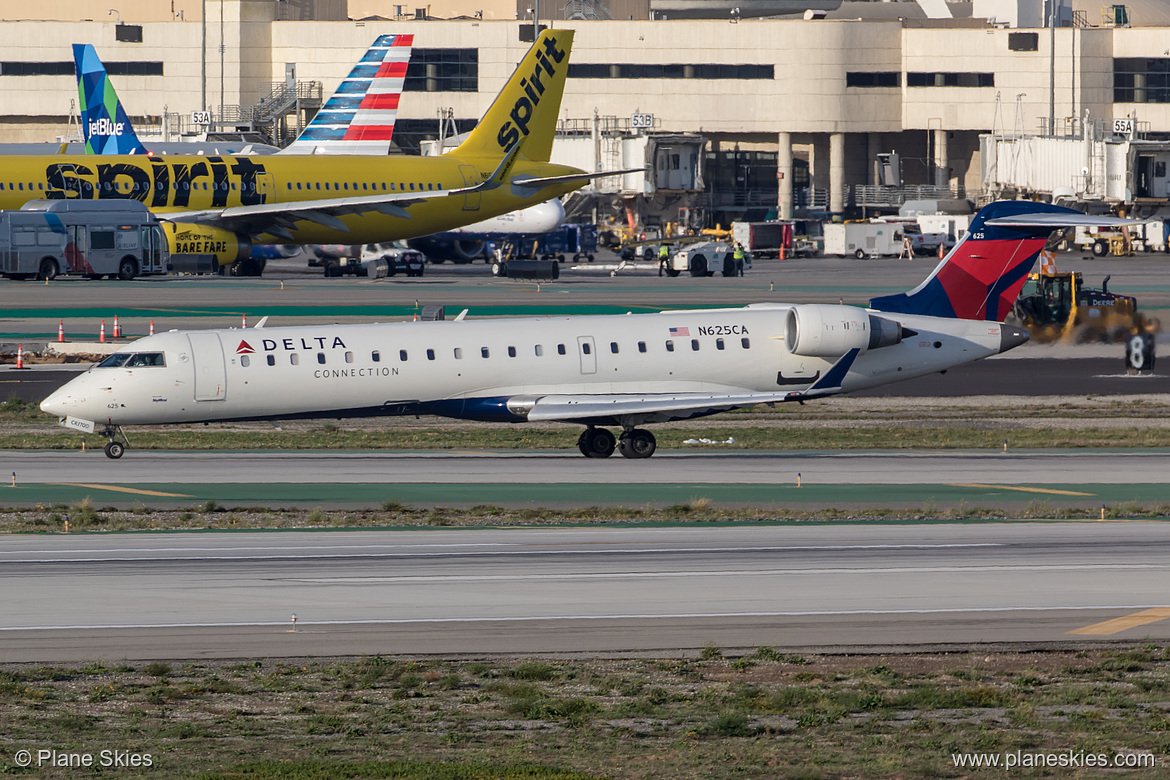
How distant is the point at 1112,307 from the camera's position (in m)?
61.8

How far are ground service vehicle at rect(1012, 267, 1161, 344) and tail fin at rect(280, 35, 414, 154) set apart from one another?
44896 millimetres

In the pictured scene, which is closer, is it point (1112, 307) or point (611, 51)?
point (1112, 307)

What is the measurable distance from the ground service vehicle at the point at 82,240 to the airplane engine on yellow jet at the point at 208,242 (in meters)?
0.65

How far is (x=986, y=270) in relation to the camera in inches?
1528

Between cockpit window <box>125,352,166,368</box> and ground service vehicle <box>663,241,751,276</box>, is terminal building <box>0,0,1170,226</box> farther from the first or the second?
cockpit window <box>125,352,166,368</box>

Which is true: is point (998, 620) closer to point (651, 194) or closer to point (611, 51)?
point (651, 194)

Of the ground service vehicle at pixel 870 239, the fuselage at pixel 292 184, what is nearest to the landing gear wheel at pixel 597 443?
the fuselage at pixel 292 184

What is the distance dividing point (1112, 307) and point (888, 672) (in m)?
47.7

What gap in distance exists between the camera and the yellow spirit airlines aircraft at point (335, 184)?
243 ft

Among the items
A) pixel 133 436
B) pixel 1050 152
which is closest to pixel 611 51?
pixel 1050 152

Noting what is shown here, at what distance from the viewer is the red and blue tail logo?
38500 millimetres

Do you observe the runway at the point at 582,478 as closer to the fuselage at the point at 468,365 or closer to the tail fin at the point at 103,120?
the fuselage at the point at 468,365

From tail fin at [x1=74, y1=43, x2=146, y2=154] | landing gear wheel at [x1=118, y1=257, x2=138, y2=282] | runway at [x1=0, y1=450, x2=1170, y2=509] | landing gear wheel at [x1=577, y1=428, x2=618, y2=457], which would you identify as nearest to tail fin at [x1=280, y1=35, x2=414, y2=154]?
tail fin at [x1=74, y1=43, x2=146, y2=154]

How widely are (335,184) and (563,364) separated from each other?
44.5 meters
